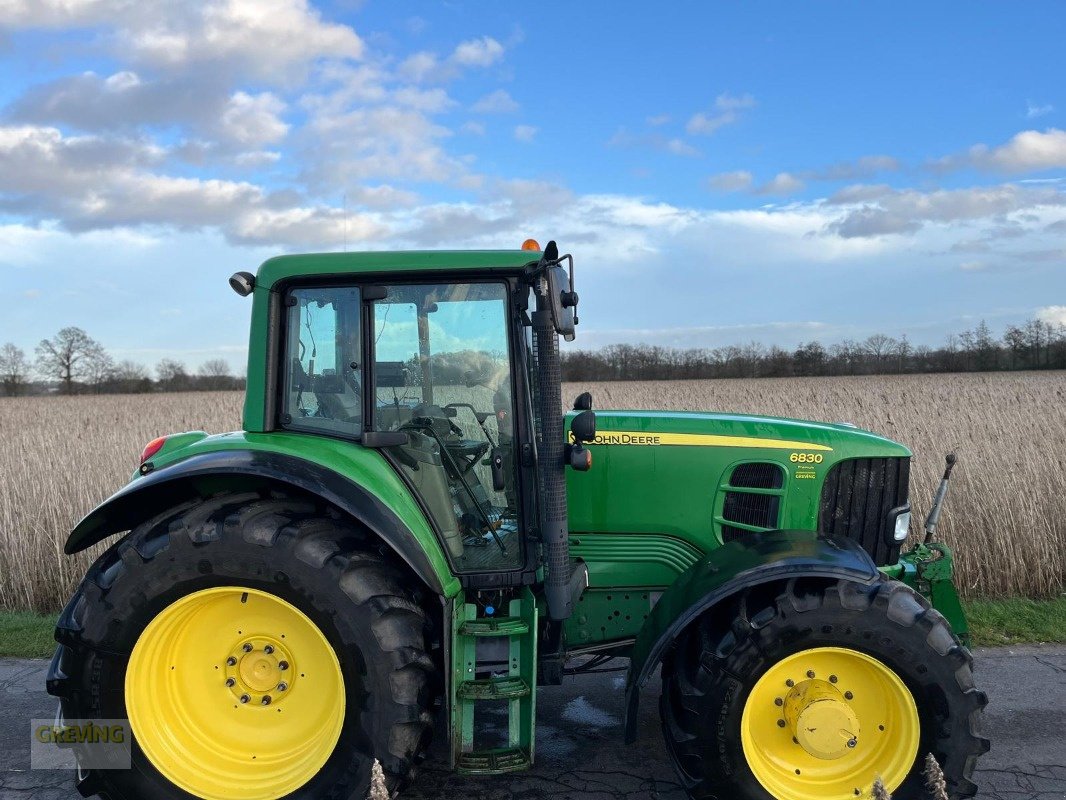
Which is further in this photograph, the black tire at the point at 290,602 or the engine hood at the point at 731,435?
the engine hood at the point at 731,435

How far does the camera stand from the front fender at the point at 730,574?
125 inches

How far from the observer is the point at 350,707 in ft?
10.3

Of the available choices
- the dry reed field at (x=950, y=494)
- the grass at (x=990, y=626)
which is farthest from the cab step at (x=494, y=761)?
the dry reed field at (x=950, y=494)

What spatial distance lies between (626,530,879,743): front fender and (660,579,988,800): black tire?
0.08 meters

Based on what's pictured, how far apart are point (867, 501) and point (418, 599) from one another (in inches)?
89.0

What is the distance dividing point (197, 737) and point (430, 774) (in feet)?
3.41

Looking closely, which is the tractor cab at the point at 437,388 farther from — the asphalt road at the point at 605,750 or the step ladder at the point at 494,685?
the asphalt road at the point at 605,750

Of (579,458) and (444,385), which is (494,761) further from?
(444,385)

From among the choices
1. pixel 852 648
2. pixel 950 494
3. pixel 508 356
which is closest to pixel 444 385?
pixel 508 356

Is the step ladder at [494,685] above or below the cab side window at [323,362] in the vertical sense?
below

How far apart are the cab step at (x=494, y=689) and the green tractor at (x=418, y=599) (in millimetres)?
13

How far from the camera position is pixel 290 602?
10.4 ft

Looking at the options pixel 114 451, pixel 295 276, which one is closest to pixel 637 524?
pixel 295 276

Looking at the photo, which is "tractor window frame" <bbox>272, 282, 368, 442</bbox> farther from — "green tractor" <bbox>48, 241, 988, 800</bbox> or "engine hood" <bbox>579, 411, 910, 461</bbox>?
"engine hood" <bbox>579, 411, 910, 461</bbox>
